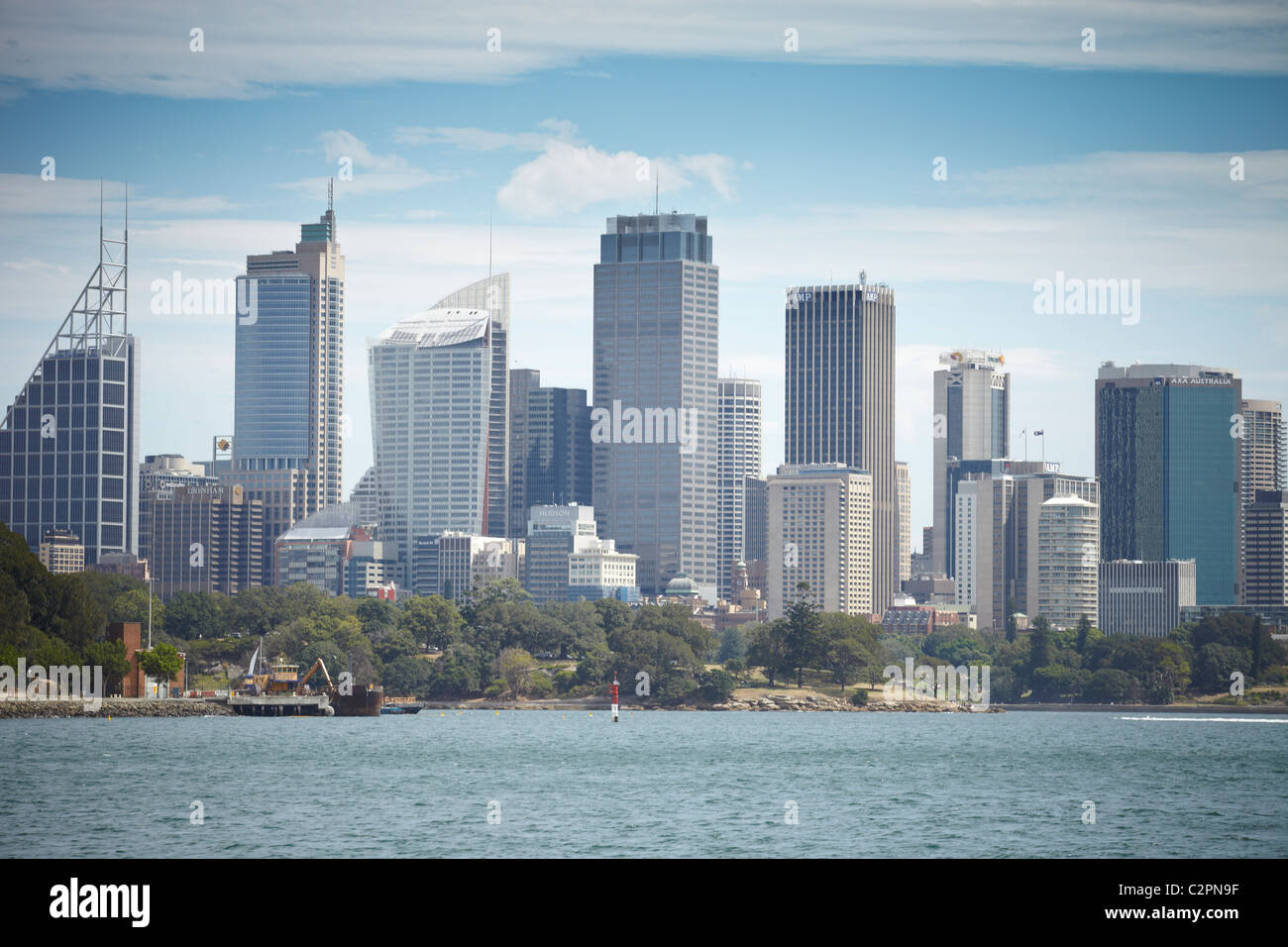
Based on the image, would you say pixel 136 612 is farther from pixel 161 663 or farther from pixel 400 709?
pixel 161 663

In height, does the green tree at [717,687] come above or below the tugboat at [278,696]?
below

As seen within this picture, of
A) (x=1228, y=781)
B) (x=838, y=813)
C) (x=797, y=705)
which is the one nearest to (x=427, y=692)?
(x=797, y=705)

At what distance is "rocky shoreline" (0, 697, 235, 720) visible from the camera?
4808 inches

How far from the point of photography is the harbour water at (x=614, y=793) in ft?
176

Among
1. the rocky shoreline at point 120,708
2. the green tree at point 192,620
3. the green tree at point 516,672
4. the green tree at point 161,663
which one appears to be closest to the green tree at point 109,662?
the rocky shoreline at point 120,708

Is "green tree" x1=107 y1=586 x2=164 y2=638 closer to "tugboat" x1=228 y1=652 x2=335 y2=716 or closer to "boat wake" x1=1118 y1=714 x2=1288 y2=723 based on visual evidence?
"tugboat" x1=228 y1=652 x2=335 y2=716

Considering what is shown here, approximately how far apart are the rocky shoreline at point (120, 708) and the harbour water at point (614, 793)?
9.84 feet

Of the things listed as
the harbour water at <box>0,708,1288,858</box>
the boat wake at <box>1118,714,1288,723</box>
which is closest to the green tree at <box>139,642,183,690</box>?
the harbour water at <box>0,708,1288,858</box>

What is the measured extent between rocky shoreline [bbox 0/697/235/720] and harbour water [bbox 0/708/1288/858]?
3.00 m

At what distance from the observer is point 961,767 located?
9469cm

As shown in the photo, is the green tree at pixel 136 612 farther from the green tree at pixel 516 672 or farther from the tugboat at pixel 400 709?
the green tree at pixel 516 672
